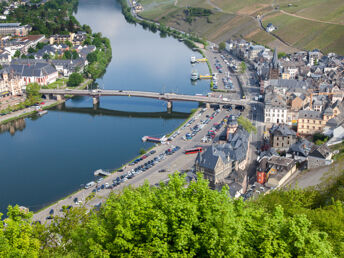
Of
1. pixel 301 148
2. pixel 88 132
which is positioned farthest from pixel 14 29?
pixel 301 148

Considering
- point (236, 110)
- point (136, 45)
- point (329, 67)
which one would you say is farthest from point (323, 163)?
point (136, 45)

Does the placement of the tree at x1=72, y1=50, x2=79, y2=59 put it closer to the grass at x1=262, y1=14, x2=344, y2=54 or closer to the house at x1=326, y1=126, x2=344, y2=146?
the grass at x1=262, y1=14, x2=344, y2=54

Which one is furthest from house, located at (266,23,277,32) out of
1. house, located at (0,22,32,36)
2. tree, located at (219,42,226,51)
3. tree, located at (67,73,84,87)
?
house, located at (0,22,32,36)

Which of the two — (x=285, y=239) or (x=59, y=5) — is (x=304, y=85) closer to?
(x=285, y=239)

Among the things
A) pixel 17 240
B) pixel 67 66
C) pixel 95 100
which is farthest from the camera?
pixel 67 66

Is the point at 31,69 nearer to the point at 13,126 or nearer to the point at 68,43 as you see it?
the point at 13,126

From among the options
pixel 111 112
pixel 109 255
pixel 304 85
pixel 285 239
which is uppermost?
pixel 285 239

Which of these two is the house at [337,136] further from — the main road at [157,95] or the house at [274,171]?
the main road at [157,95]
